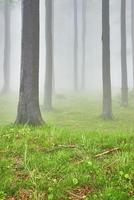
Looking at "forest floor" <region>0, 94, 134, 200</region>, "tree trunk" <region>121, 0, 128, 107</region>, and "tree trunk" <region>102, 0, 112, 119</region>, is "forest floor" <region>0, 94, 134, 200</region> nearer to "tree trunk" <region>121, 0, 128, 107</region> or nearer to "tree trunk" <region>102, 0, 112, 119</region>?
"tree trunk" <region>102, 0, 112, 119</region>

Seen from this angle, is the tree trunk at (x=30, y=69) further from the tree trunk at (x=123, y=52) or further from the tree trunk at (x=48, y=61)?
the tree trunk at (x=123, y=52)

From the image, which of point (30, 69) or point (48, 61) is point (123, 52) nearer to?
point (48, 61)

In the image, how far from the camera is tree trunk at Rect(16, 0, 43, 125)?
11.3m

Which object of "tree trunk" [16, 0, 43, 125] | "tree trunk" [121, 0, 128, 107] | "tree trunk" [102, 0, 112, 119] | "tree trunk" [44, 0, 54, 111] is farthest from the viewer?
"tree trunk" [121, 0, 128, 107]

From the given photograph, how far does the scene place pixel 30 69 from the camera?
38.4ft

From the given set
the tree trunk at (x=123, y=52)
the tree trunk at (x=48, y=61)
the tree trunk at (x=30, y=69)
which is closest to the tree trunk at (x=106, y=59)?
the tree trunk at (x=48, y=61)

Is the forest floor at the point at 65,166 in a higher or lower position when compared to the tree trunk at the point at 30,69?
lower

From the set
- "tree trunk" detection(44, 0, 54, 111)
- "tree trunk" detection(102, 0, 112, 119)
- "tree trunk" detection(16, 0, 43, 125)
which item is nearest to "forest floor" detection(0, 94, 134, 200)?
"tree trunk" detection(16, 0, 43, 125)

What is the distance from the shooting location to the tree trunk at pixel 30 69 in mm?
11305

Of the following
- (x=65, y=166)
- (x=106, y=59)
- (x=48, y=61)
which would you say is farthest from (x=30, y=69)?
(x=48, y=61)

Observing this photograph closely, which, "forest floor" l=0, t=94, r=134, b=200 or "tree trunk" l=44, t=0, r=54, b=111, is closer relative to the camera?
"forest floor" l=0, t=94, r=134, b=200

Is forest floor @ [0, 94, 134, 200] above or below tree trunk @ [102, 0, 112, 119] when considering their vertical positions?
below

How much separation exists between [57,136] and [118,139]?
1.15 meters

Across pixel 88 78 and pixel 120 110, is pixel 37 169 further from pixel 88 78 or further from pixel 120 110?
pixel 88 78
